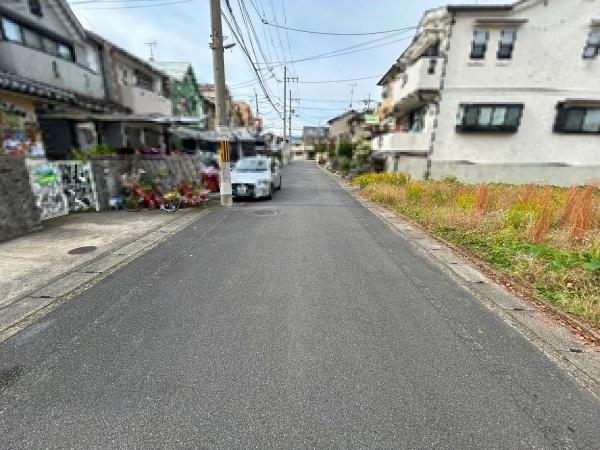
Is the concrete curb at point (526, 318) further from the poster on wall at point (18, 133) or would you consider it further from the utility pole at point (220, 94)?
the poster on wall at point (18, 133)

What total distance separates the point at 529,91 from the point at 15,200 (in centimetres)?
2018

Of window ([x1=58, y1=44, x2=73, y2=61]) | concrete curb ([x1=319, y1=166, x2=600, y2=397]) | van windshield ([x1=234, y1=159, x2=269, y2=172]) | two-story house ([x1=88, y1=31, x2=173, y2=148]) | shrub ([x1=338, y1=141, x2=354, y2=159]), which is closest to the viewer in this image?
concrete curb ([x1=319, y1=166, x2=600, y2=397])

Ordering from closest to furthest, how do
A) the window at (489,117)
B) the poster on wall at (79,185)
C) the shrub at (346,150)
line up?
1. the poster on wall at (79,185)
2. the window at (489,117)
3. the shrub at (346,150)

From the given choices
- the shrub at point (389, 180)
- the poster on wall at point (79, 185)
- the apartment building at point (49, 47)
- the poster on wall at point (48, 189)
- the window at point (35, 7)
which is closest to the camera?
the poster on wall at point (48, 189)

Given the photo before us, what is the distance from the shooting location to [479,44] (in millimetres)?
13703

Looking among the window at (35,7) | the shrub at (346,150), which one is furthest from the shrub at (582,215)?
the shrub at (346,150)

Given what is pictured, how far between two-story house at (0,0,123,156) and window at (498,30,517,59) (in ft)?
61.8

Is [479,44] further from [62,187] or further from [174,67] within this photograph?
[174,67]

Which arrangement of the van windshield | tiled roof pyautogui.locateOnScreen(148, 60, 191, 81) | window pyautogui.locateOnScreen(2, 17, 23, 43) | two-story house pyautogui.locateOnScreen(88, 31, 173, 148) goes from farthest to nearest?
tiled roof pyautogui.locateOnScreen(148, 60, 191, 81)
two-story house pyautogui.locateOnScreen(88, 31, 173, 148)
the van windshield
window pyautogui.locateOnScreen(2, 17, 23, 43)

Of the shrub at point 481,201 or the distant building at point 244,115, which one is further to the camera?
the distant building at point 244,115

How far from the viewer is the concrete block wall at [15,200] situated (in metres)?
5.60

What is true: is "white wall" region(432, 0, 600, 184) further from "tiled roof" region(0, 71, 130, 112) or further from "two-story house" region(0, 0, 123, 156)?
"two-story house" region(0, 0, 123, 156)

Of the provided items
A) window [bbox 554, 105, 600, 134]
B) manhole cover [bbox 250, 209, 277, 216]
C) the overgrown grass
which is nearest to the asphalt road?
the overgrown grass

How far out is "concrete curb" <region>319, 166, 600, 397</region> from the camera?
8.36 ft
